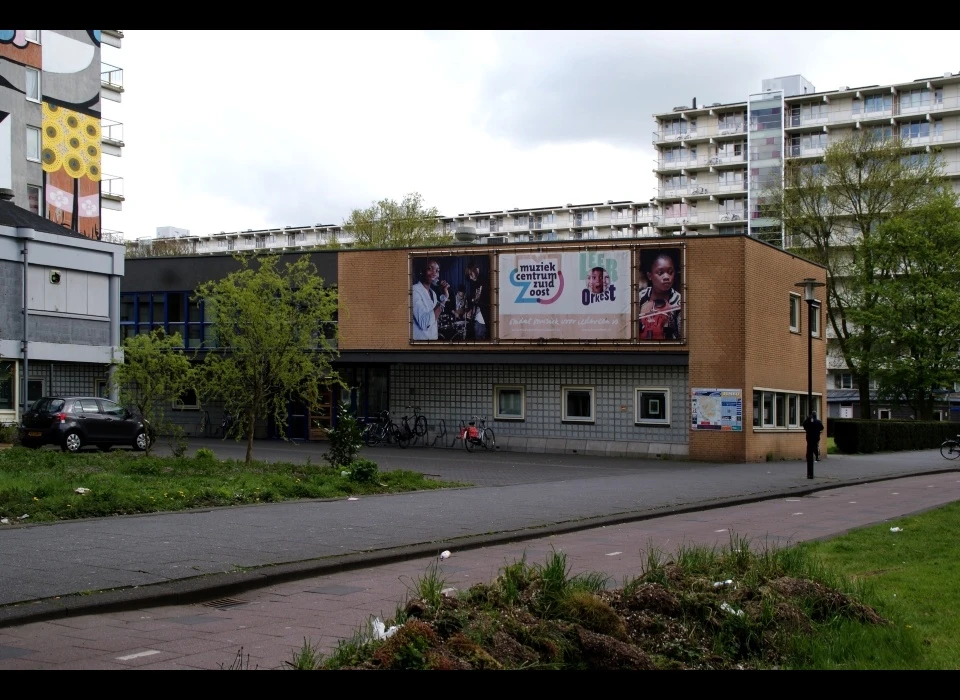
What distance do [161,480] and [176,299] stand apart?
25.0 meters

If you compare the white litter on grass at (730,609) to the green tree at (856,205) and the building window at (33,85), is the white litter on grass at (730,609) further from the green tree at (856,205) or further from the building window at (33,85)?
the building window at (33,85)

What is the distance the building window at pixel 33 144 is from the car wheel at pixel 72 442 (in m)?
39.0

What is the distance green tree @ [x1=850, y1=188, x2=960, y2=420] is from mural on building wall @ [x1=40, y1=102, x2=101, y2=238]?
4524 centimetres

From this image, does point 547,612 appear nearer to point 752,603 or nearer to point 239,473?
point 752,603

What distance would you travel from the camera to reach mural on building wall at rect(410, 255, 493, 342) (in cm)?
3600

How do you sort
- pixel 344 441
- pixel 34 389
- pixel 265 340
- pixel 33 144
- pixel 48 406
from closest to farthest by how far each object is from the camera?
1. pixel 265 340
2. pixel 344 441
3. pixel 48 406
4. pixel 34 389
5. pixel 33 144

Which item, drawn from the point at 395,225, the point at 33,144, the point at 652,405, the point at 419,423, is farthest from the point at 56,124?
the point at 652,405

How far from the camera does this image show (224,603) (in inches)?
340

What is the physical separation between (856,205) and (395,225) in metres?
27.4

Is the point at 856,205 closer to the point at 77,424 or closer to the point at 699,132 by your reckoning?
the point at 77,424

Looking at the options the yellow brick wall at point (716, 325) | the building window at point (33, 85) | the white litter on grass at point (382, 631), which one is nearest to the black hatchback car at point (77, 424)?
the yellow brick wall at point (716, 325)

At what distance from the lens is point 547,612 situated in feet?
20.4
